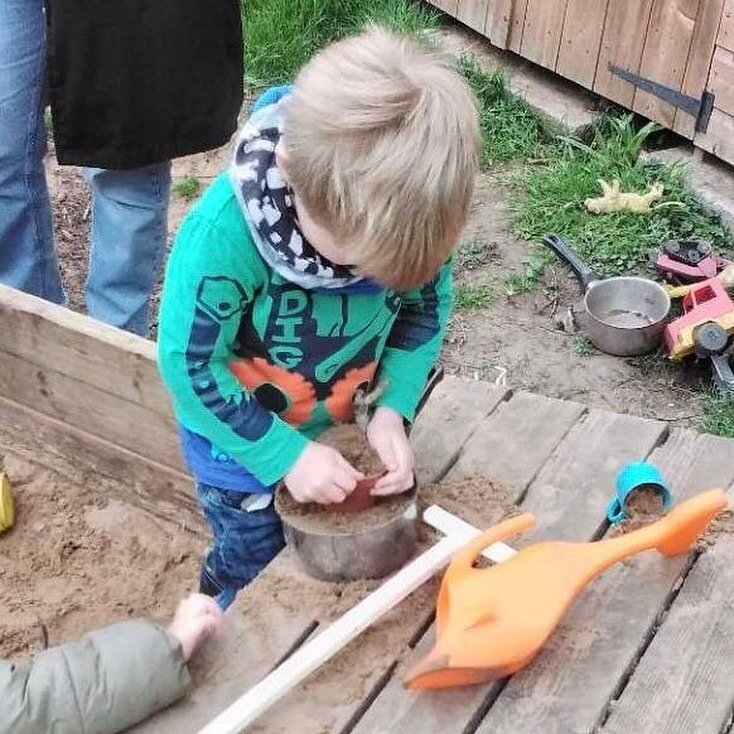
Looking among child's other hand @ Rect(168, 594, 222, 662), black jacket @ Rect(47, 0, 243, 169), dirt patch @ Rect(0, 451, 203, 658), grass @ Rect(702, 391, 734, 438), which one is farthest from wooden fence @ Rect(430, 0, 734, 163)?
child's other hand @ Rect(168, 594, 222, 662)

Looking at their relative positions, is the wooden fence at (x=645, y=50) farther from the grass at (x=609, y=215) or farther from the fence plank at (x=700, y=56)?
the grass at (x=609, y=215)

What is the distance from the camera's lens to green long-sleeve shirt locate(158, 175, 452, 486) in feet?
4.58

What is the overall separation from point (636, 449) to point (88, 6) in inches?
47.4

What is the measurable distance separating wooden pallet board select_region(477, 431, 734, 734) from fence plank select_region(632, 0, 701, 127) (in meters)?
2.14

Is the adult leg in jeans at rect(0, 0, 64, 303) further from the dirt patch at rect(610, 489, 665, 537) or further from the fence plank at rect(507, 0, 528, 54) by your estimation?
the fence plank at rect(507, 0, 528, 54)

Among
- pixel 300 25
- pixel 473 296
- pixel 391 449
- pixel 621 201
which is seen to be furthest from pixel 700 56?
pixel 391 449

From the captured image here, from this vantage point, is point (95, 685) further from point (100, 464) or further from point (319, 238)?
point (100, 464)

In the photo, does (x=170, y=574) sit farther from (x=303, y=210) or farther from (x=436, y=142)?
(x=436, y=142)

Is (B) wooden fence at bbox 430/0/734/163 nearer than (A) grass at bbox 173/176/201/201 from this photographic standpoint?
Yes

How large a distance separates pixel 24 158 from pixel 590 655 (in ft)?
4.86

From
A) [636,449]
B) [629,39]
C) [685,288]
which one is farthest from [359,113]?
[629,39]

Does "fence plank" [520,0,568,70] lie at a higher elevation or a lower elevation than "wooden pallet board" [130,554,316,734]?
lower

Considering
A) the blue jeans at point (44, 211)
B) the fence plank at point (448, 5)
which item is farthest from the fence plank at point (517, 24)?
the blue jeans at point (44, 211)

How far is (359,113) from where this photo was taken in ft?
3.87
